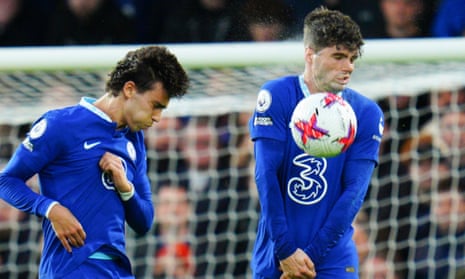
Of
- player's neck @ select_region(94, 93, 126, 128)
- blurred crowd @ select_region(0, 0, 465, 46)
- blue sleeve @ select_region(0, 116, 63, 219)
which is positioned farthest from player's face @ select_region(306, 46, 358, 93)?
blurred crowd @ select_region(0, 0, 465, 46)

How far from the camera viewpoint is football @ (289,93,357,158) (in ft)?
13.9

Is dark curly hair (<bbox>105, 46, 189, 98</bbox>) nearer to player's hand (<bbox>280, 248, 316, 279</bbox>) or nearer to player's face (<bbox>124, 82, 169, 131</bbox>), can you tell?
player's face (<bbox>124, 82, 169, 131</bbox>)

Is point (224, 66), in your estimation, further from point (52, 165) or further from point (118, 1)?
point (118, 1)

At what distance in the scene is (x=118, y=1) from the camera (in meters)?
7.95

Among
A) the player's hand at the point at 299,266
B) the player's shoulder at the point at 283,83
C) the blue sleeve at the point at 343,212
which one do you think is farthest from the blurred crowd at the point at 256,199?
the player's hand at the point at 299,266

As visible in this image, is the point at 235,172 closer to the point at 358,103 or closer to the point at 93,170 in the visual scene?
the point at 358,103

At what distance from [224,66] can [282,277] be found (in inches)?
64.6

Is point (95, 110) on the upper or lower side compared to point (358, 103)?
lower

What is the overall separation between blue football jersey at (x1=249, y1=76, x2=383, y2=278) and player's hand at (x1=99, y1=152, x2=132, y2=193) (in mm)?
547

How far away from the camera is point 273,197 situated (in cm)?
442

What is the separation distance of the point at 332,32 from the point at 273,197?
68 centimetres

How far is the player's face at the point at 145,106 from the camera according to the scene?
4.34 m

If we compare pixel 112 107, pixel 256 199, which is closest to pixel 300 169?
pixel 112 107

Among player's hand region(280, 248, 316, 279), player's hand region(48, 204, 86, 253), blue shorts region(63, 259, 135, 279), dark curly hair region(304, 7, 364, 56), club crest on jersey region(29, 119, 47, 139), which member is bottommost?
blue shorts region(63, 259, 135, 279)
